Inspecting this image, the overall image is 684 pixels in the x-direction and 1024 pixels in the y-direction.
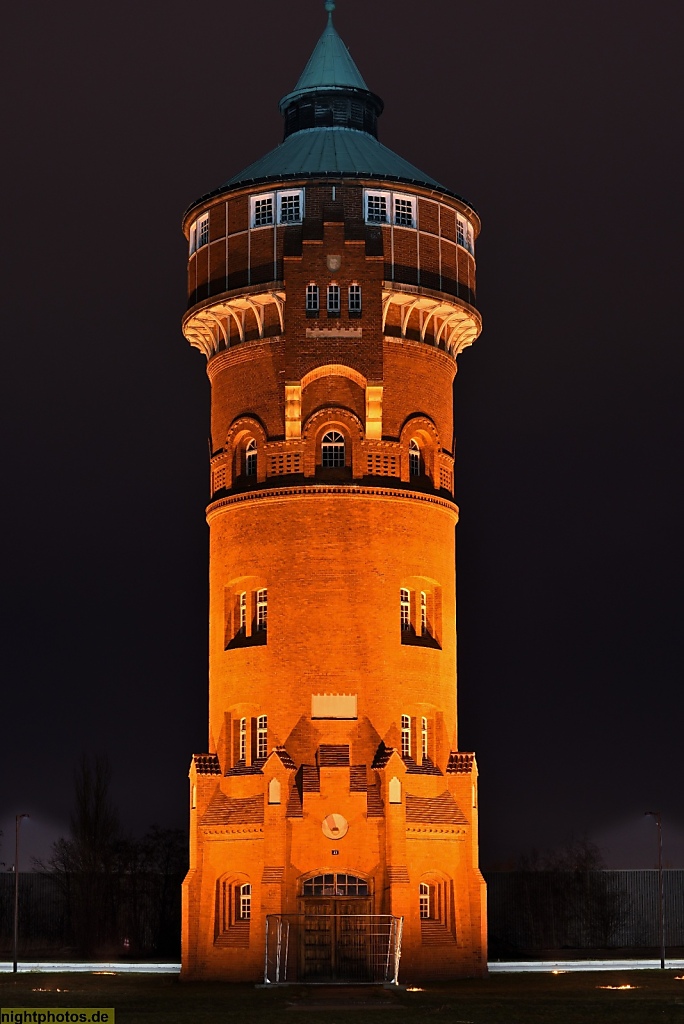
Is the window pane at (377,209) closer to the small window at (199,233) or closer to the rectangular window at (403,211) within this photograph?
the rectangular window at (403,211)

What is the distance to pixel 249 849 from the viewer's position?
61.0 meters

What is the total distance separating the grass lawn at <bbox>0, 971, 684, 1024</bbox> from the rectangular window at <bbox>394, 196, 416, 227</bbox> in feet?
84.3

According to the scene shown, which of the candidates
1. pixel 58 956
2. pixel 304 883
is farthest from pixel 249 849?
pixel 58 956

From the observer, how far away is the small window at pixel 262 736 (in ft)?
205

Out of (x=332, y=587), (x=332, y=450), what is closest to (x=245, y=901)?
(x=332, y=587)

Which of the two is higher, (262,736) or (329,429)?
(329,429)

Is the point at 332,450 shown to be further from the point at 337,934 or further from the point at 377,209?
the point at 337,934

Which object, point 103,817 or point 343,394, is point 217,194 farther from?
point 103,817

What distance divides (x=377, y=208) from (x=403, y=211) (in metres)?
1.01

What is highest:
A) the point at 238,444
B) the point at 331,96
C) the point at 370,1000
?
the point at 331,96

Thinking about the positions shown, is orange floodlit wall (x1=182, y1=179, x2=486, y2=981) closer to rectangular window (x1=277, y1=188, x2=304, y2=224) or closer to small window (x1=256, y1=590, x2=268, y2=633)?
small window (x1=256, y1=590, x2=268, y2=633)

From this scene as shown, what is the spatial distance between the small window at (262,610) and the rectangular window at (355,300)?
998 cm

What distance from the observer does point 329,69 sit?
7162 cm

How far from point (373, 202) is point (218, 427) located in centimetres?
977
